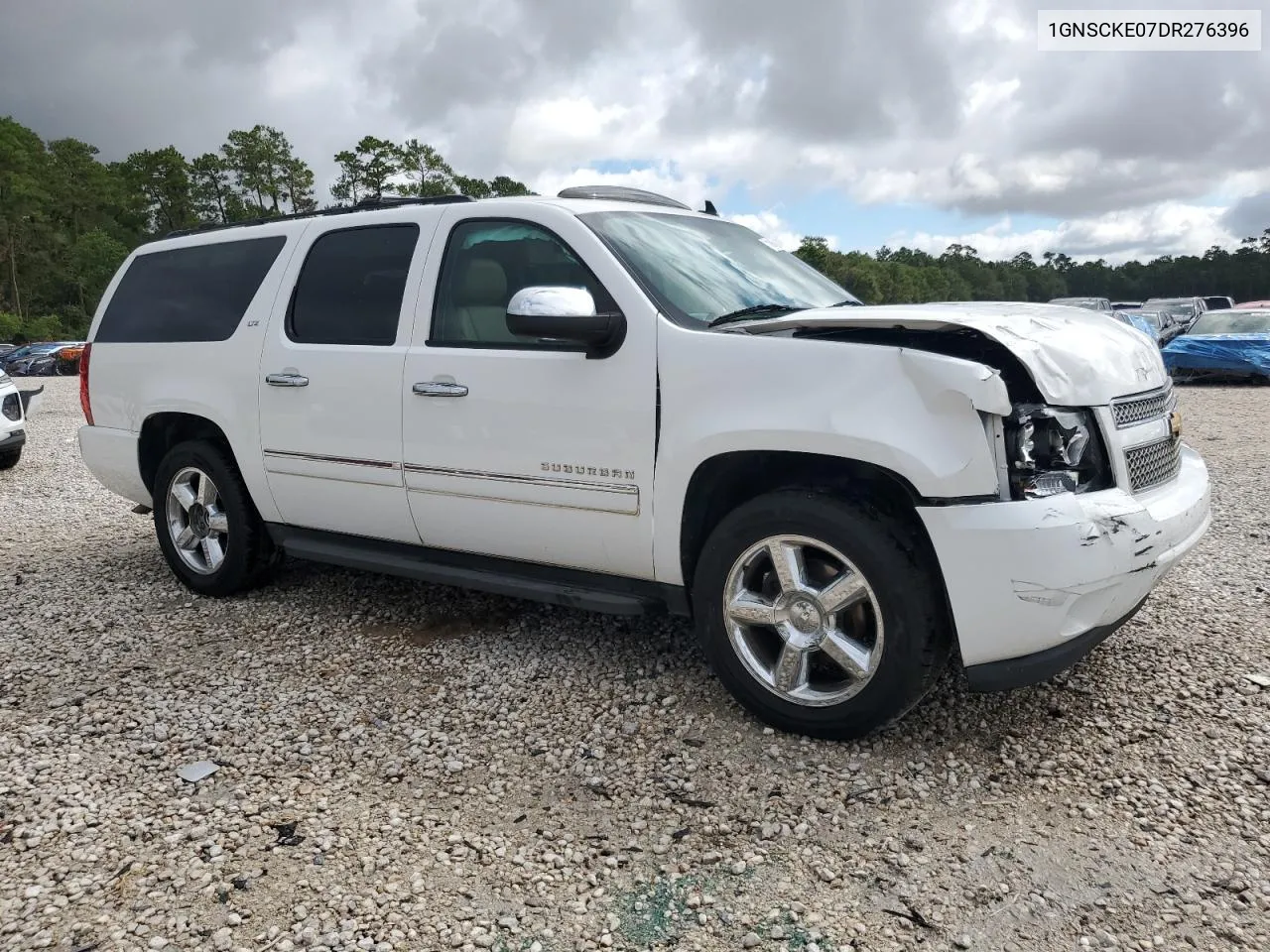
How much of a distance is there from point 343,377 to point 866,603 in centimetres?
243

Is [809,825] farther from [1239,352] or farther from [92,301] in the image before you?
[92,301]

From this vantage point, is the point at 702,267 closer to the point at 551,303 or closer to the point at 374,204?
the point at 551,303

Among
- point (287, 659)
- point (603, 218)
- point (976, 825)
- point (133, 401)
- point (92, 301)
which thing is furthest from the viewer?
point (92, 301)

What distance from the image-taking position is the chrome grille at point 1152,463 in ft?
9.97

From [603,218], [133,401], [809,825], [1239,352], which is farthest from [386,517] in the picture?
[1239,352]

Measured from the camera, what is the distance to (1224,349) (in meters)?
16.7

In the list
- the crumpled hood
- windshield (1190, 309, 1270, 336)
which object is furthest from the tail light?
windshield (1190, 309, 1270, 336)

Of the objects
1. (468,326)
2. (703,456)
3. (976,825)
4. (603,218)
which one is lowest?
(976,825)

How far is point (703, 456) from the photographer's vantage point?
3223 mm

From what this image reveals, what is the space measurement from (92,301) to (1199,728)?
70148 millimetres

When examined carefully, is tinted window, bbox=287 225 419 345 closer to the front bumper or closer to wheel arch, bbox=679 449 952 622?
wheel arch, bbox=679 449 952 622

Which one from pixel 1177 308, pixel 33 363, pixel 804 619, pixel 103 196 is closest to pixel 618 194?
pixel 804 619

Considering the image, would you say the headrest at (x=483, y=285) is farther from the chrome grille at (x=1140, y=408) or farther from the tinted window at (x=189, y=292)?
the chrome grille at (x=1140, y=408)

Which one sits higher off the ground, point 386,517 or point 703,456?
point 703,456
